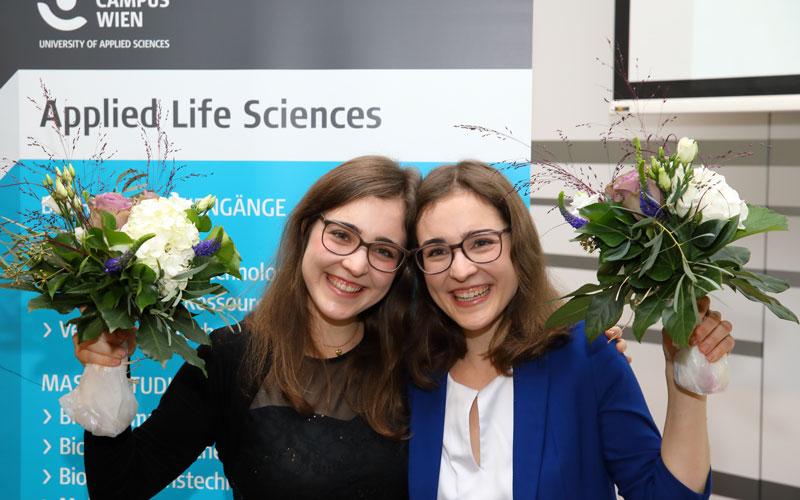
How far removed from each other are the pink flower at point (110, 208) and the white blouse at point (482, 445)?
1003mm

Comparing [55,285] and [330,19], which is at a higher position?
[330,19]

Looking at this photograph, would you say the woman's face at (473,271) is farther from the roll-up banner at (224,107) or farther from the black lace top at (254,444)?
the roll-up banner at (224,107)

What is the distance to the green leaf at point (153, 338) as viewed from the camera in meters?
1.57

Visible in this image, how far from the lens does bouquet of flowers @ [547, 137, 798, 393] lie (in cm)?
137

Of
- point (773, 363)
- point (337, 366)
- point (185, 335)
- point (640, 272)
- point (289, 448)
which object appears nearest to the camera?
point (640, 272)

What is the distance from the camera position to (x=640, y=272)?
1.40 meters

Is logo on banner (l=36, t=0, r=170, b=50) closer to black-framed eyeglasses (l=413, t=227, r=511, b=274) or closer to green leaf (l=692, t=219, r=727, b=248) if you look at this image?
black-framed eyeglasses (l=413, t=227, r=511, b=274)

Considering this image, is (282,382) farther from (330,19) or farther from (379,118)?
(330,19)

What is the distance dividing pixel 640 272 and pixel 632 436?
55 cm

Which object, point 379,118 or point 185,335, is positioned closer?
point 185,335

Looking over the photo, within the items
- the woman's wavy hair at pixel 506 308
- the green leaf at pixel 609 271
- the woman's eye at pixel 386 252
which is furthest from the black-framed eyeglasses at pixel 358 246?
the green leaf at pixel 609 271

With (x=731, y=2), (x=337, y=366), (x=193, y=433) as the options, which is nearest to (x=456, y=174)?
(x=337, y=366)

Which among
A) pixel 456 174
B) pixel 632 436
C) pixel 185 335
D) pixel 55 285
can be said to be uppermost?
pixel 456 174

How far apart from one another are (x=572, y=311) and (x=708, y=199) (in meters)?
0.40
